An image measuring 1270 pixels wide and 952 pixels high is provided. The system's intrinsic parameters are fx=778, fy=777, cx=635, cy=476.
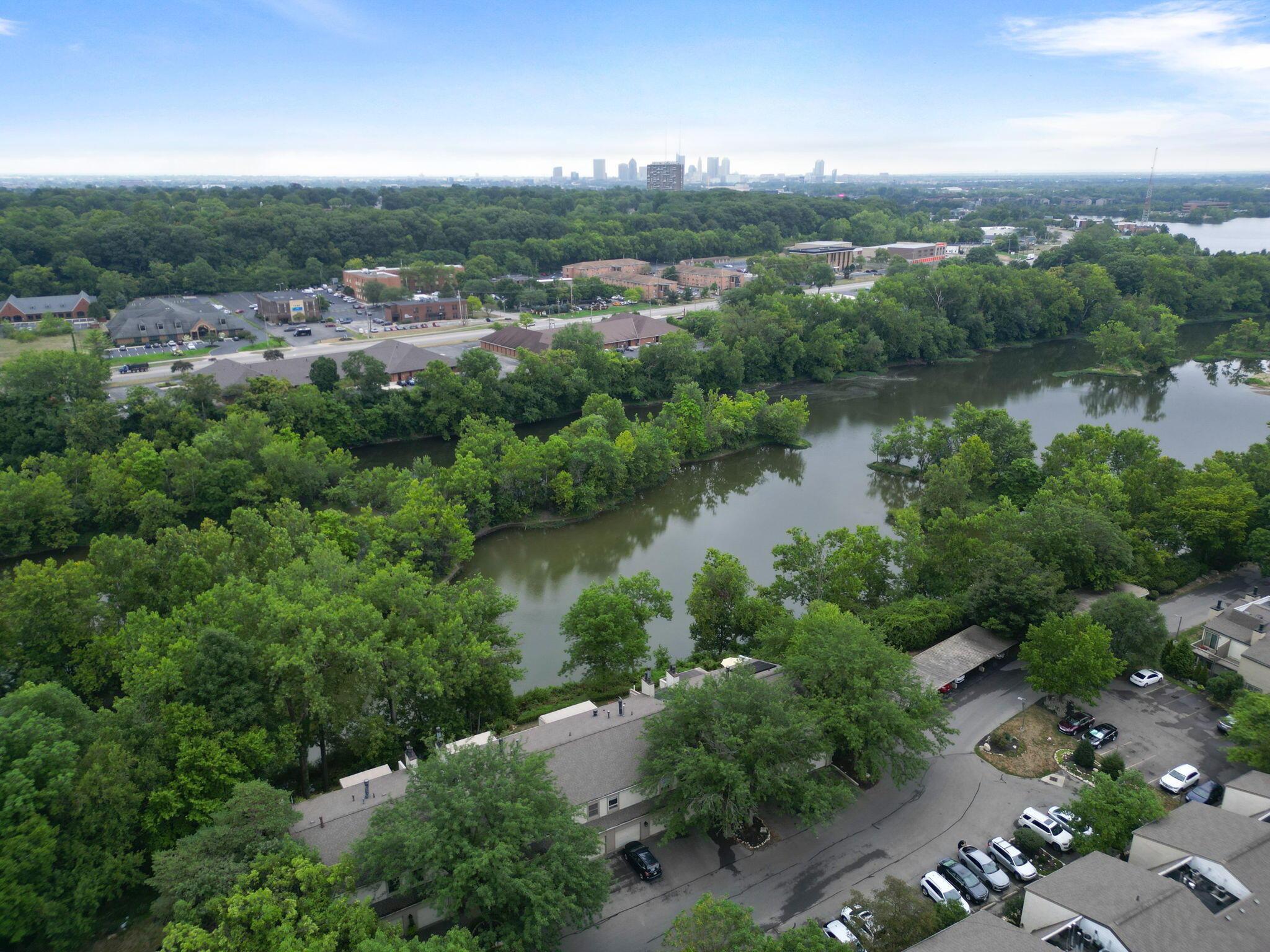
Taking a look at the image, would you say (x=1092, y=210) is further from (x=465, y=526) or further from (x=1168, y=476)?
(x=465, y=526)

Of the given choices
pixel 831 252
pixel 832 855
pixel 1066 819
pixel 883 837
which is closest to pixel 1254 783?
pixel 1066 819

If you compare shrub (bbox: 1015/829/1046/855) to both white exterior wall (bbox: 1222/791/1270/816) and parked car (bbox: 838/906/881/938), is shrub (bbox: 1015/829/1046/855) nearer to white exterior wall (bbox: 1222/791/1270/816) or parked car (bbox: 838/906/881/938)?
white exterior wall (bbox: 1222/791/1270/816)

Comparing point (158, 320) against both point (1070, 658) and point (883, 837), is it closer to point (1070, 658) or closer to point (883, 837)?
point (883, 837)

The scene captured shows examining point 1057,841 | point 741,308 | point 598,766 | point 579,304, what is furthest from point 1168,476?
point 579,304

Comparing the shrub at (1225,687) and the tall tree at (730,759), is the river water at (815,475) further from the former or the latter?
the shrub at (1225,687)

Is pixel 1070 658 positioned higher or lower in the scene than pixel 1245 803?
higher

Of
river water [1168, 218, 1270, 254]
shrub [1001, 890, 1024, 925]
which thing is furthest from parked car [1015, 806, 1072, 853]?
river water [1168, 218, 1270, 254]

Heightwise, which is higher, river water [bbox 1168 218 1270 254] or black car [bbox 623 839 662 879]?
river water [bbox 1168 218 1270 254]
